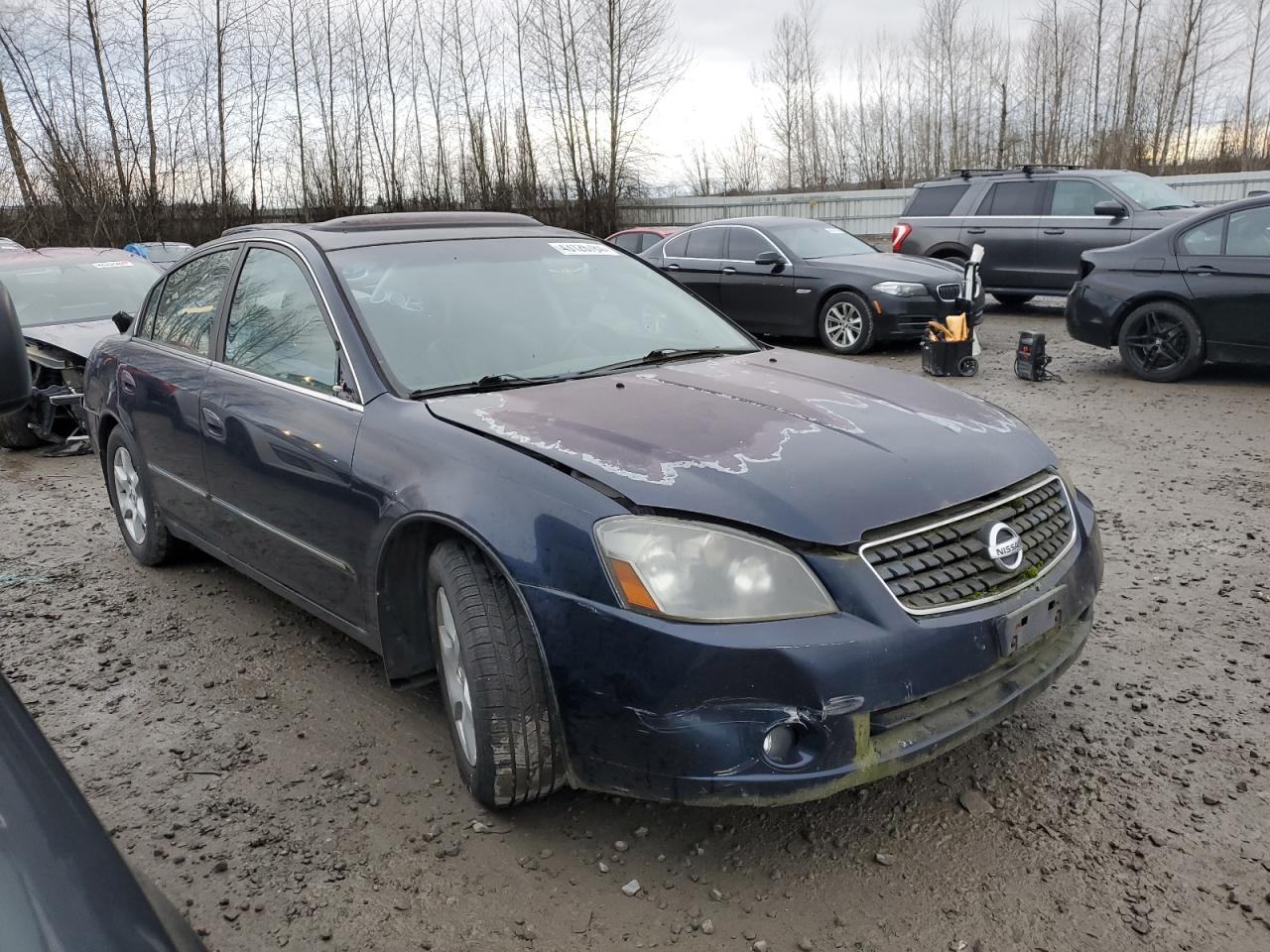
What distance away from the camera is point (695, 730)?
2.29 meters

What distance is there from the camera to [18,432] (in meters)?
8.15

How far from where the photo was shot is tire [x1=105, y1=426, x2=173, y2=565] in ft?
15.4

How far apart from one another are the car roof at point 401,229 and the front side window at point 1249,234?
6292mm

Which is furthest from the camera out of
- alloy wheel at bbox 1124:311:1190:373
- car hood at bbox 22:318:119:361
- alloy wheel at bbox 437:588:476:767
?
alloy wheel at bbox 1124:311:1190:373

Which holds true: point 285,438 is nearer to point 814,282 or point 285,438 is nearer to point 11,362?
point 11,362

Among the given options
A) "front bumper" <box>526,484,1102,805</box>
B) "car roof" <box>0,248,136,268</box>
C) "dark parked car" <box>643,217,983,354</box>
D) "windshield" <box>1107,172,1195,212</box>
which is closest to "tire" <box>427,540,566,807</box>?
"front bumper" <box>526,484,1102,805</box>

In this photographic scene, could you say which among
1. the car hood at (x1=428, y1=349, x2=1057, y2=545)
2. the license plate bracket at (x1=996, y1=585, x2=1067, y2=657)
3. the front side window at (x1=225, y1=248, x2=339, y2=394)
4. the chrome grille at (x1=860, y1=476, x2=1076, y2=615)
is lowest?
the license plate bracket at (x1=996, y1=585, x2=1067, y2=657)

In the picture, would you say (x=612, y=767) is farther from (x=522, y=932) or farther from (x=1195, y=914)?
(x=1195, y=914)

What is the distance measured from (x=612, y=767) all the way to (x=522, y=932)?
1.42 feet

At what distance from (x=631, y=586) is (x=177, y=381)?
2.76 meters

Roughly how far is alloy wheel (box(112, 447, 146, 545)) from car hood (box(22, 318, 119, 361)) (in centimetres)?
281

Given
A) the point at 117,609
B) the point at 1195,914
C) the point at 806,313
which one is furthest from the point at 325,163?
the point at 1195,914

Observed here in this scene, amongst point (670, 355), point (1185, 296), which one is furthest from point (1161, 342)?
point (670, 355)

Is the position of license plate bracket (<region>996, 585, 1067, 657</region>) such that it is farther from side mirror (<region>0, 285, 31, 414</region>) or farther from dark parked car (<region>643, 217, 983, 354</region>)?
dark parked car (<region>643, 217, 983, 354</region>)
